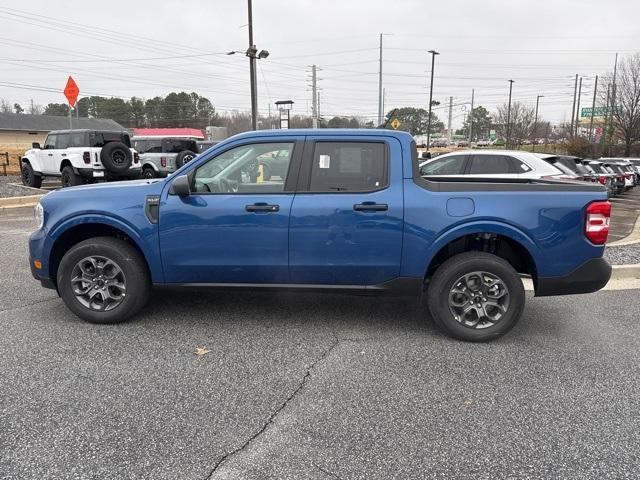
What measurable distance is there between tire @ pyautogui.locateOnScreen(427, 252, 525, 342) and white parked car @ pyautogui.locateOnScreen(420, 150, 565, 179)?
5.45m

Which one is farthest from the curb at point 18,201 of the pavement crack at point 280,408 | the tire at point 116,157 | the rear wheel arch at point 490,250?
the rear wheel arch at point 490,250

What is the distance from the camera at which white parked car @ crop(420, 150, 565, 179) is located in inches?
377

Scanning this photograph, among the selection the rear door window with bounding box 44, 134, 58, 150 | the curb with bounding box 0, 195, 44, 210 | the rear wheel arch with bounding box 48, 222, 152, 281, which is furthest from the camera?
the rear door window with bounding box 44, 134, 58, 150

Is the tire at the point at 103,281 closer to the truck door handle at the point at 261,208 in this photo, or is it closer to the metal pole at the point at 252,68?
the truck door handle at the point at 261,208

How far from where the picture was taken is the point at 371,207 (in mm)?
4094

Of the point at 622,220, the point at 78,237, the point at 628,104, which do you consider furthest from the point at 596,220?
the point at 628,104

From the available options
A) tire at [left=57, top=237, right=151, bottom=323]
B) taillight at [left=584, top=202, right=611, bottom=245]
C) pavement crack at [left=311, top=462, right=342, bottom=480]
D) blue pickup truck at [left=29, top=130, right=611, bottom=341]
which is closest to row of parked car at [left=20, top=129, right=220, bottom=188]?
tire at [left=57, top=237, right=151, bottom=323]

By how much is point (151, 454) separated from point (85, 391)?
0.94 meters

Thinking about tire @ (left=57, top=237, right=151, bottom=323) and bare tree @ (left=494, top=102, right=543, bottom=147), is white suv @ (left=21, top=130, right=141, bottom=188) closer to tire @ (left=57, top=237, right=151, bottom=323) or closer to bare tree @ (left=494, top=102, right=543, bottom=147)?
tire @ (left=57, top=237, right=151, bottom=323)

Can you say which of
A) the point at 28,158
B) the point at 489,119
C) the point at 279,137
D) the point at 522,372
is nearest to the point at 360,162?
the point at 279,137

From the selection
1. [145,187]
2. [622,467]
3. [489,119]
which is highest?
[489,119]

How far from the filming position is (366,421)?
9.95 ft

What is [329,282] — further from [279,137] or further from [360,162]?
[279,137]

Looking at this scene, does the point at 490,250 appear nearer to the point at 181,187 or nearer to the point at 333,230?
the point at 333,230
